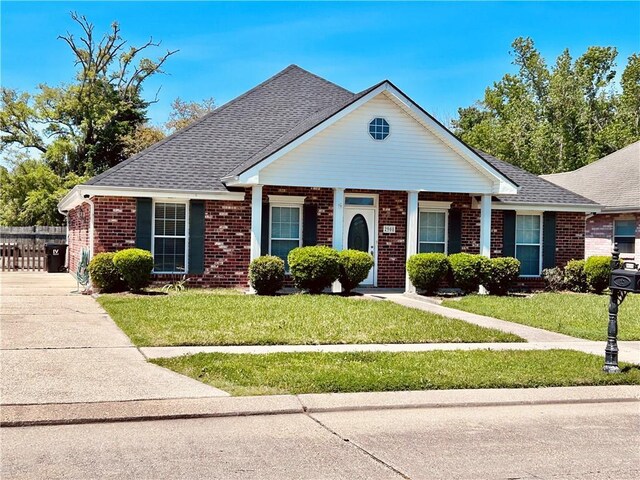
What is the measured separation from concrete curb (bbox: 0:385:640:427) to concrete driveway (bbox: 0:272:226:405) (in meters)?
0.31

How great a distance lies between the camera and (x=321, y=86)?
23.4 meters

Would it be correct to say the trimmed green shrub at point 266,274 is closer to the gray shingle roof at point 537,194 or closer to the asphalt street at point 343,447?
the gray shingle roof at point 537,194

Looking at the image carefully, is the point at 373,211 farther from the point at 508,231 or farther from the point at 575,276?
the point at 575,276

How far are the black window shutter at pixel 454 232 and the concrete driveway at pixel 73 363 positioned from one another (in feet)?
33.1

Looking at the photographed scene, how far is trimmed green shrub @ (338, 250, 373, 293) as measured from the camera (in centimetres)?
1695

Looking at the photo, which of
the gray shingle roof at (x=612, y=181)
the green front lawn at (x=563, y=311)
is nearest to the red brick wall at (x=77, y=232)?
the green front lawn at (x=563, y=311)

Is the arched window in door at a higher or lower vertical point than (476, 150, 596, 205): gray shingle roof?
lower

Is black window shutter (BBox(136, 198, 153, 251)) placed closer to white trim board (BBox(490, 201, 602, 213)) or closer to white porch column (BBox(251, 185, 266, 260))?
white porch column (BBox(251, 185, 266, 260))

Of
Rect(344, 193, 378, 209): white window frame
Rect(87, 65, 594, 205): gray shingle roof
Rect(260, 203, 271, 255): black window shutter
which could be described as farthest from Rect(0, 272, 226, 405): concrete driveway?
Rect(344, 193, 378, 209): white window frame

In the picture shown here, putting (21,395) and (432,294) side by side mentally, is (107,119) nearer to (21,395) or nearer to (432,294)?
(432,294)

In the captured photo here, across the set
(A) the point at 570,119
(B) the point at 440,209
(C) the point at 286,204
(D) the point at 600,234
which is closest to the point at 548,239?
(B) the point at 440,209

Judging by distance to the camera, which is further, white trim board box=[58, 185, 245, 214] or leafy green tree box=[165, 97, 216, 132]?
leafy green tree box=[165, 97, 216, 132]

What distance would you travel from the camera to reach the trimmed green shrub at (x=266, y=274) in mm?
16812

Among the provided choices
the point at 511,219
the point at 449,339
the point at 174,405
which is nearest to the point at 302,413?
the point at 174,405
